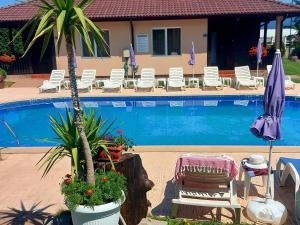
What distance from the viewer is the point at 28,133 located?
1351 centimetres

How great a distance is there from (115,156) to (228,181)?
74.2 inches

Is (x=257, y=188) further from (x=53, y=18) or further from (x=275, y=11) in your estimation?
(x=275, y=11)

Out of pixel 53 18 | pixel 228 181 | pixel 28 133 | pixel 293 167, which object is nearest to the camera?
pixel 53 18

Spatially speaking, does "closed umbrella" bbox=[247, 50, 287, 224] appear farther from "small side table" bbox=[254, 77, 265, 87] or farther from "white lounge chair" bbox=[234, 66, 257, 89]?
"small side table" bbox=[254, 77, 265, 87]

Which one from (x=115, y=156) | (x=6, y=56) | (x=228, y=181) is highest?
(x=6, y=56)

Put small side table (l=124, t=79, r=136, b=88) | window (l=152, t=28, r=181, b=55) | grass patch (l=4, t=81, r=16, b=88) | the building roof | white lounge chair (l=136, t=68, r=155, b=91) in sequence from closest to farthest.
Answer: white lounge chair (l=136, t=68, r=155, b=91)
small side table (l=124, t=79, r=136, b=88)
the building roof
window (l=152, t=28, r=181, b=55)
grass patch (l=4, t=81, r=16, b=88)

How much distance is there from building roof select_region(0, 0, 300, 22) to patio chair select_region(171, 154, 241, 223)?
14440mm

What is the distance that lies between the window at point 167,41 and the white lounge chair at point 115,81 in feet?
10.3

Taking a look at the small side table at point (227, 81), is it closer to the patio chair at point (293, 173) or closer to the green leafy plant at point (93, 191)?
the patio chair at point (293, 173)

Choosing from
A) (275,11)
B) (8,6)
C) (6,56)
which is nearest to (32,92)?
(6,56)

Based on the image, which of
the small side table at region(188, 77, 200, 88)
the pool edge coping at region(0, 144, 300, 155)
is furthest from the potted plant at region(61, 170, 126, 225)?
the small side table at region(188, 77, 200, 88)

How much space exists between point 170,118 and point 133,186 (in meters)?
9.36

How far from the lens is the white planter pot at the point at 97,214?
4.57 metres

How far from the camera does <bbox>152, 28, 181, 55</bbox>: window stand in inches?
789
